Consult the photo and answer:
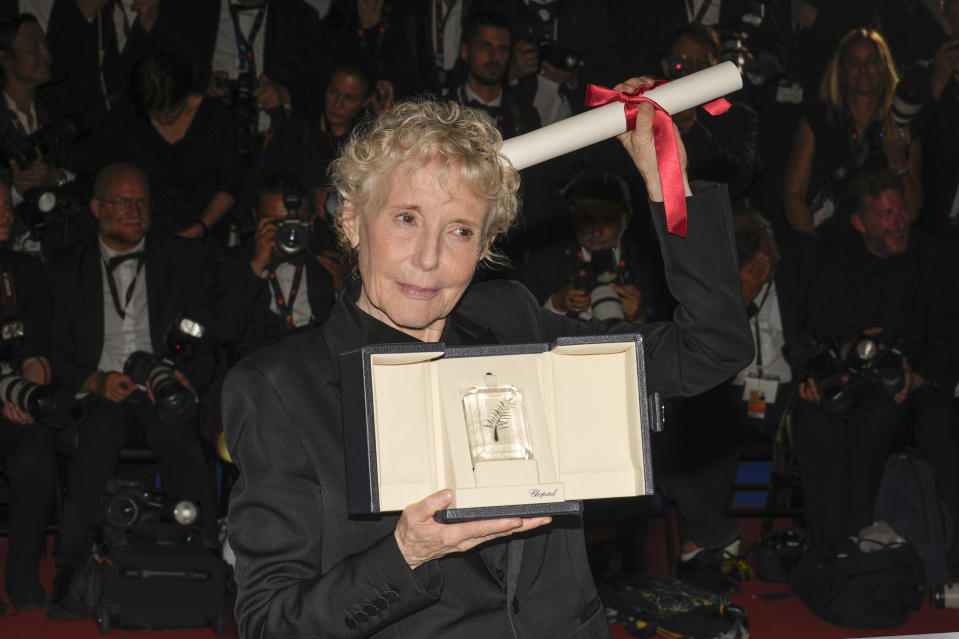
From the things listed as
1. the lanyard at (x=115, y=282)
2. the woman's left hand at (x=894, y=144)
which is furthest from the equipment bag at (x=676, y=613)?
the woman's left hand at (x=894, y=144)

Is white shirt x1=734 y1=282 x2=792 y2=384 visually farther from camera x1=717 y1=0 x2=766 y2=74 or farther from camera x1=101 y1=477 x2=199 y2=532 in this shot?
camera x1=101 y1=477 x2=199 y2=532

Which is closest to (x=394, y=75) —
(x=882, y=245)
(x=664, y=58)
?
(x=664, y=58)

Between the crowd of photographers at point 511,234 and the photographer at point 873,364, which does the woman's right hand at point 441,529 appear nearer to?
the crowd of photographers at point 511,234

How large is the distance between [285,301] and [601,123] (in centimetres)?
398

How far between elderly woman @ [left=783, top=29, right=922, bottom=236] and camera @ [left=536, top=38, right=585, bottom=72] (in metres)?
1.60

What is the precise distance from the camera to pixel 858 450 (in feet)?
17.4

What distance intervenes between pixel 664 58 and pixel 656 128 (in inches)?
202

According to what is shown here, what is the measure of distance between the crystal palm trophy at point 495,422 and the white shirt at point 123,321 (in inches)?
164

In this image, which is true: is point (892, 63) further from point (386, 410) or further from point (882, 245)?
point (386, 410)

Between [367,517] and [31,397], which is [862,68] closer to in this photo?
[31,397]

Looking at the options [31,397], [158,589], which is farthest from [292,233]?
[158,589]

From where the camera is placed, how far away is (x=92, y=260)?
17.5 feet

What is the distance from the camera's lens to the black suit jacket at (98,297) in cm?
518

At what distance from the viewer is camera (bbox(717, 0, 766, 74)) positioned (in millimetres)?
6660
